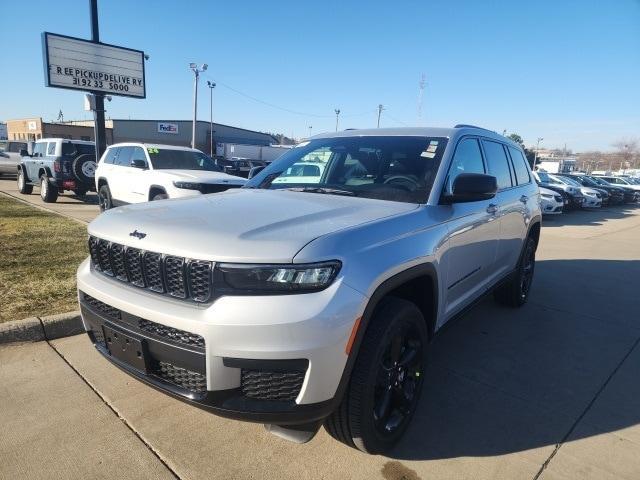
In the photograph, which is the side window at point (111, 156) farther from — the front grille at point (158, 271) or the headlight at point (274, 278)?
the headlight at point (274, 278)

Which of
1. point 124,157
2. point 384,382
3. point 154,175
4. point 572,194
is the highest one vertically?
point 124,157

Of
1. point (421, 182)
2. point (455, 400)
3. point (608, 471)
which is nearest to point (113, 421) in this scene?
point (455, 400)

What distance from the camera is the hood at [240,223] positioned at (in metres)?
1.95

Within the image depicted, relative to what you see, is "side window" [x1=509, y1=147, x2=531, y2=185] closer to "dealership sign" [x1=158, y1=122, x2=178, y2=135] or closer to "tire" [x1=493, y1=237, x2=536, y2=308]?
"tire" [x1=493, y1=237, x2=536, y2=308]

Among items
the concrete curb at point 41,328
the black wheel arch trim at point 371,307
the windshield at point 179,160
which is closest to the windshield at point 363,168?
the black wheel arch trim at point 371,307

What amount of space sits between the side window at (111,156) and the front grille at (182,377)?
9.36 meters

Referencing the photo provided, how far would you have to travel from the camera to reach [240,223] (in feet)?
7.20

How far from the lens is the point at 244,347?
73.3 inches

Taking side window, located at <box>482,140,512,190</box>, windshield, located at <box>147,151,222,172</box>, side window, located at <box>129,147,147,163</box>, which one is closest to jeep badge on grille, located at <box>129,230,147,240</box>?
side window, located at <box>482,140,512,190</box>

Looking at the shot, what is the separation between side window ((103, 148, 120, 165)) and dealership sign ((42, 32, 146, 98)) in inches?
83.6

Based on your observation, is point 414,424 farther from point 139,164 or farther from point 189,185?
point 139,164

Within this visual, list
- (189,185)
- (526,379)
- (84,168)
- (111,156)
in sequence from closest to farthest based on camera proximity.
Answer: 1. (526,379)
2. (189,185)
3. (111,156)
4. (84,168)

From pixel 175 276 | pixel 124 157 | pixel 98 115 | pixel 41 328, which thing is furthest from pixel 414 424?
pixel 98 115

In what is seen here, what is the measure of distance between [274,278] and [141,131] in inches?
2440
